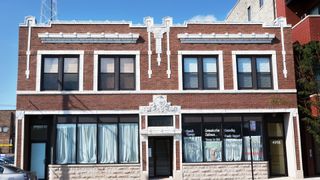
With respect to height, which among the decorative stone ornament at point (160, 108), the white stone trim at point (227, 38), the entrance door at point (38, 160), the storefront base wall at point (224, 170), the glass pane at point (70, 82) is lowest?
the storefront base wall at point (224, 170)

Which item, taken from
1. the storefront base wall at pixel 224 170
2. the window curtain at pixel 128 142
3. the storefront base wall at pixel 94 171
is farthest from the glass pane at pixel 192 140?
the storefront base wall at pixel 94 171

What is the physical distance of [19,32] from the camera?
23.9 metres

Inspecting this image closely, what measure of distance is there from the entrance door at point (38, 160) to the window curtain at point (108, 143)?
3.08 meters

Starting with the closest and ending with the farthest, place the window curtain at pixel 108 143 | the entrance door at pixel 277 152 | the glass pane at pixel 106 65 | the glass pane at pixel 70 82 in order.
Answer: the window curtain at pixel 108 143 < the glass pane at pixel 70 82 < the glass pane at pixel 106 65 < the entrance door at pixel 277 152

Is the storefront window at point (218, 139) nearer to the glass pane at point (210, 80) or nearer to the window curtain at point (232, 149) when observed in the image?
the window curtain at point (232, 149)

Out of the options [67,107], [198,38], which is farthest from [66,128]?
[198,38]

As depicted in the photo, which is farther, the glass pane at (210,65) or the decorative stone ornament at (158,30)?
the glass pane at (210,65)

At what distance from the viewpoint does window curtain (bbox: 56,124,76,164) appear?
23.3 metres

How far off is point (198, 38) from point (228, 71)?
2396mm

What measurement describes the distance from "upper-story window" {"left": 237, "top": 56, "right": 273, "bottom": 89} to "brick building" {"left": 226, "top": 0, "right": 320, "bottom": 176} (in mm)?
2624

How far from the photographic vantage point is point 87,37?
23.8 meters

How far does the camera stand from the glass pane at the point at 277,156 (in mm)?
24828

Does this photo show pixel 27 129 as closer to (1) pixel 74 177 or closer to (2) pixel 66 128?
(2) pixel 66 128

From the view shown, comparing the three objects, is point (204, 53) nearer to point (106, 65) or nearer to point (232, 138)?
point (232, 138)
